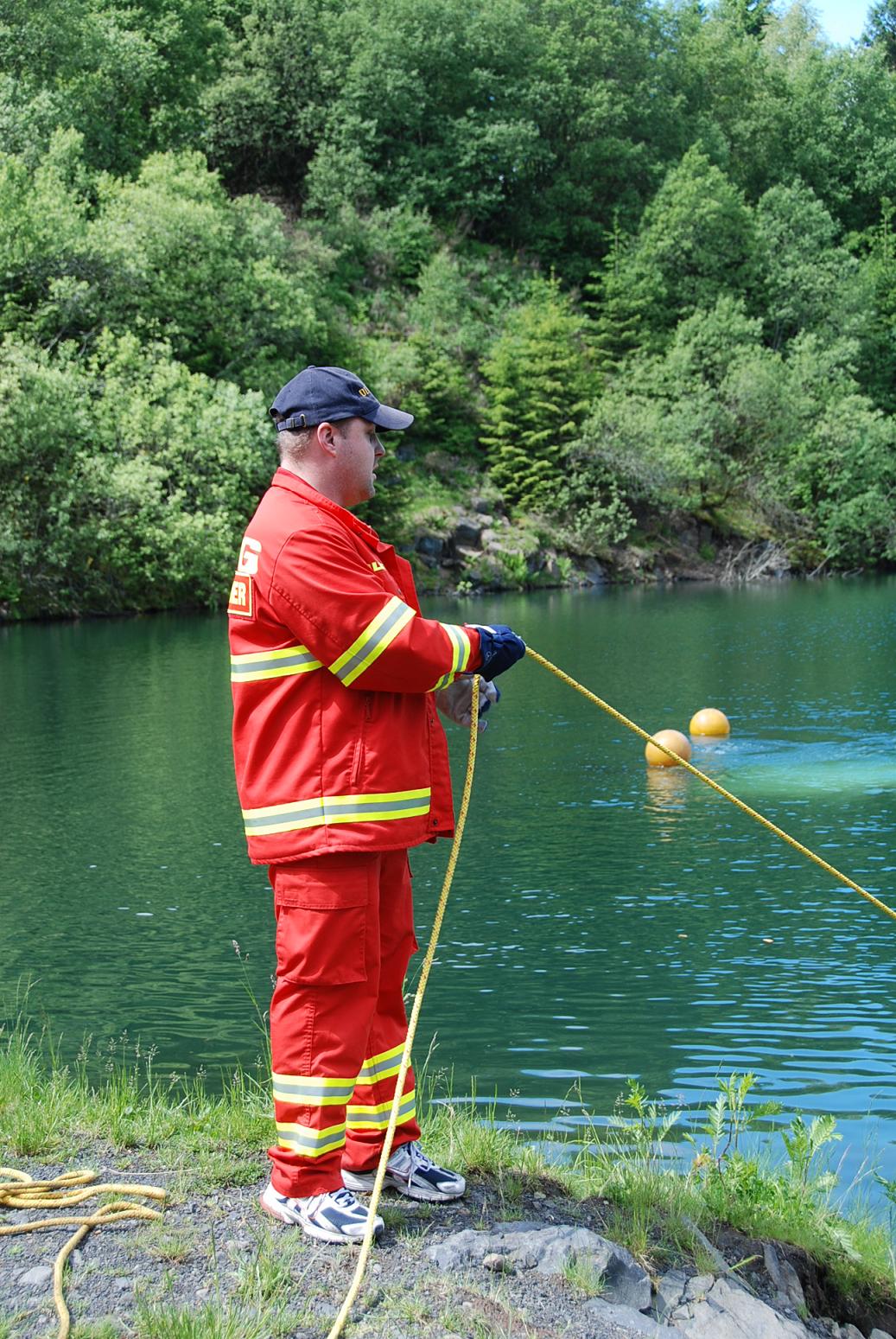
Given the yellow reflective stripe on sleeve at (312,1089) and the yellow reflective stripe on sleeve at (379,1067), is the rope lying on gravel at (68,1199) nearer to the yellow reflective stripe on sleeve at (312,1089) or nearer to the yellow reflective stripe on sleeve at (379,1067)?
the yellow reflective stripe on sleeve at (312,1089)

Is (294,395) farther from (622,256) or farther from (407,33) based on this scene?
(407,33)

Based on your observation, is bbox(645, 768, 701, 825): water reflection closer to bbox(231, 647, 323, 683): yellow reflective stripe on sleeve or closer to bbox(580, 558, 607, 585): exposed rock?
bbox(231, 647, 323, 683): yellow reflective stripe on sleeve

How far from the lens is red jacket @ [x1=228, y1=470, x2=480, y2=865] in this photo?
3518mm

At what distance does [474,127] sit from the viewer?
59.2 meters

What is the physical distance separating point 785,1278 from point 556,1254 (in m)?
0.72

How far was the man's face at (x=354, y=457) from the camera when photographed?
3.80m

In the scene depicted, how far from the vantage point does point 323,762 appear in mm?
3543

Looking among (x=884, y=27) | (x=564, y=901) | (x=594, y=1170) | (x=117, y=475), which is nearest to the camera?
(x=594, y=1170)

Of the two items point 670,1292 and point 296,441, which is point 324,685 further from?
point 670,1292

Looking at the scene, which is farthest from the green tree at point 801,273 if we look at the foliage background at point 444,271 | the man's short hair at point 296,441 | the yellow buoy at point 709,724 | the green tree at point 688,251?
the man's short hair at point 296,441

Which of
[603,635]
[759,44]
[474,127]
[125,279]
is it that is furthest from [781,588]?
[759,44]

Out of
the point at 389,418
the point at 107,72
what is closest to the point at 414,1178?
the point at 389,418

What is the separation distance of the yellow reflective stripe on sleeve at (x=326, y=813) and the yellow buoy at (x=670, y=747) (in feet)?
31.1

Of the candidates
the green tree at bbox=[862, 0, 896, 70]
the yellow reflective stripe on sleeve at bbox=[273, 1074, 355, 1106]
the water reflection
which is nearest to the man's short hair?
the yellow reflective stripe on sleeve at bbox=[273, 1074, 355, 1106]
